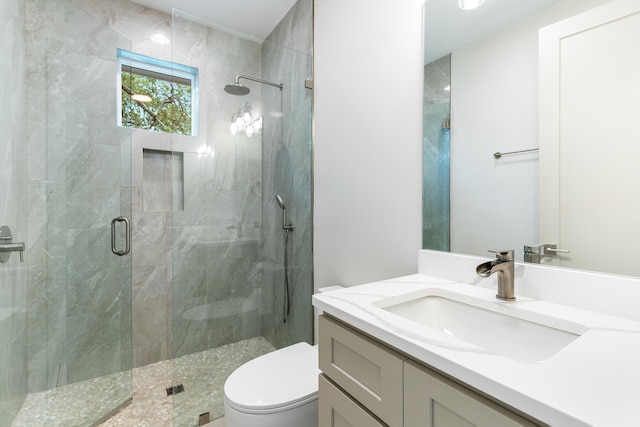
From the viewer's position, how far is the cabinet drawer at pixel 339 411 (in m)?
0.72

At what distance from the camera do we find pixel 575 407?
39cm

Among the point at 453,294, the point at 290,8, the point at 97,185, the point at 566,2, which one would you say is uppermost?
the point at 290,8

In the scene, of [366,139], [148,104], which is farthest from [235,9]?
[366,139]

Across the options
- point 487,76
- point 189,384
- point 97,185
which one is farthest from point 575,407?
point 97,185

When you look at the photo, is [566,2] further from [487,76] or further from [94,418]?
[94,418]

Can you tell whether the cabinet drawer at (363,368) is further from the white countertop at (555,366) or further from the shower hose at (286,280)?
the shower hose at (286,280)

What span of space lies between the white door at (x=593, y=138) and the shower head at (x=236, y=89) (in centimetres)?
147

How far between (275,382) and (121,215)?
147 centimetres

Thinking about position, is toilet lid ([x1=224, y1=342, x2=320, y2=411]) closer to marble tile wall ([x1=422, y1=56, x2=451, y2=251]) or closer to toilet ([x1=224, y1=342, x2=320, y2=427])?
toilet ([x1=224, y1=342, x2=320, y2=427])

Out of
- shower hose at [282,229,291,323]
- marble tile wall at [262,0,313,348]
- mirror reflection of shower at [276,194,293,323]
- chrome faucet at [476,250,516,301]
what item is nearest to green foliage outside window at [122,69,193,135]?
marble tile wall at [262,0,313,348]

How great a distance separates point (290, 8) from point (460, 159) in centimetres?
188

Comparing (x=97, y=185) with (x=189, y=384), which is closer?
(x=189, y=384)

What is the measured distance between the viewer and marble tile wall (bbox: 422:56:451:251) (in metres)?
1.20

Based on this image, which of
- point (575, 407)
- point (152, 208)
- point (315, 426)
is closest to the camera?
point (575, 407)
